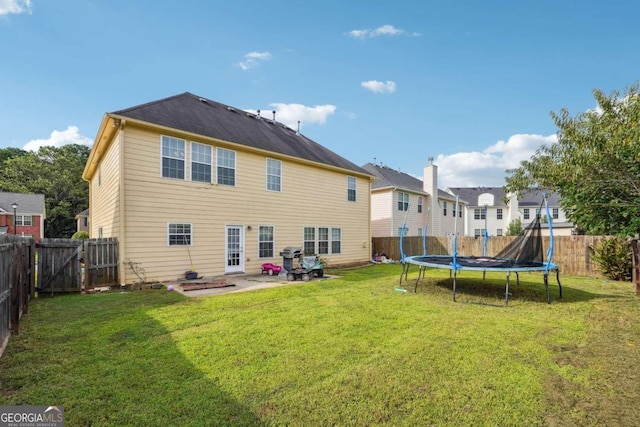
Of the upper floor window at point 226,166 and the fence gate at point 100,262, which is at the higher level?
the upper floor window at point 226,166

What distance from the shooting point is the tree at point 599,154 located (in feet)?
20.5

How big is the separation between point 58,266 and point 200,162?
4.88 metres

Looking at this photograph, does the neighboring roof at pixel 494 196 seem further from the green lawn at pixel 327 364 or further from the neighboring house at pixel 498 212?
the green lawn at pixel 327 364

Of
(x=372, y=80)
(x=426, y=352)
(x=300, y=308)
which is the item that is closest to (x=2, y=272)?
(x=300, y=308)

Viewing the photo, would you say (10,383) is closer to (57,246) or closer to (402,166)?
(57,246)

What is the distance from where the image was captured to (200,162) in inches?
416

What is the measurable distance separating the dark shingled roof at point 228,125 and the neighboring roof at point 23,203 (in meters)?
29.7

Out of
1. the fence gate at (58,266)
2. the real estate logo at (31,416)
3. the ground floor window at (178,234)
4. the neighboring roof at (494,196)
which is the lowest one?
the real estate logo at (31,416)

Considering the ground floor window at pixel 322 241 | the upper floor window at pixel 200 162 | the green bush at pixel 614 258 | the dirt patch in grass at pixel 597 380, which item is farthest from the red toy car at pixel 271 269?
the green bush at pixel 614 258

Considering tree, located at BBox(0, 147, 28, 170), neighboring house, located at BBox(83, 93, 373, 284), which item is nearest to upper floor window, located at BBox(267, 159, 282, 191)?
neighboring house, located at BBox(83, 93, 373, 284)

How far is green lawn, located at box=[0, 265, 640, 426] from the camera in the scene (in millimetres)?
2701

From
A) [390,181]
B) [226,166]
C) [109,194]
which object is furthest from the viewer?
[390,181]

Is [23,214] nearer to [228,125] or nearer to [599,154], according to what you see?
[228,125]

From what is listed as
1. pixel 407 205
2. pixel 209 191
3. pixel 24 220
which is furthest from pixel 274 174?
pixel 24 220
